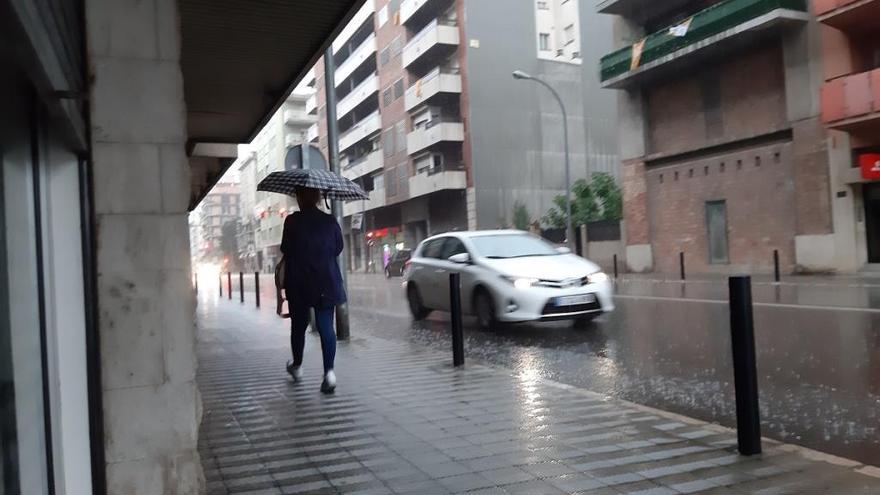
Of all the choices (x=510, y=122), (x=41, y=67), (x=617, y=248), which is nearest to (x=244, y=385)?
(x=41, y=67)

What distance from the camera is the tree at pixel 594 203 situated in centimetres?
3383

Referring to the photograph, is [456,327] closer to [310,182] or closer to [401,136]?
[310,182]


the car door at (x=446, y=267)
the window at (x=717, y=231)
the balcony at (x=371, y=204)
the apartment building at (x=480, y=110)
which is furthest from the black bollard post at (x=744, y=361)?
the balcony at (x=371, y=204)

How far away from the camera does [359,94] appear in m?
53.2

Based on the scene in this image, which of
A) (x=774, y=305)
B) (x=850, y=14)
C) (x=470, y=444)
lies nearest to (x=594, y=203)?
(x=850, y=14)

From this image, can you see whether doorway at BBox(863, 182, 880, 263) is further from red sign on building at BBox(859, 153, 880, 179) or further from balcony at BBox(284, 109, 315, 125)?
balcony at BBox(284, 109, 315, 125)

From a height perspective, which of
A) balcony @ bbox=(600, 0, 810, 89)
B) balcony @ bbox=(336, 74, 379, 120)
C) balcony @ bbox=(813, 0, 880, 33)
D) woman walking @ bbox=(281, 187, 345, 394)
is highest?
balcony @ bbox=(336, 74, 379, 120)

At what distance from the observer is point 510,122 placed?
42000mm

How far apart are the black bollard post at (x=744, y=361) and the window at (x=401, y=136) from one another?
4212cm

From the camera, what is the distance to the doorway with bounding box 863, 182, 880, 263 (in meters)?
20.1

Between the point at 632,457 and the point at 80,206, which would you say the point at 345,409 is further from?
the point at 80,206

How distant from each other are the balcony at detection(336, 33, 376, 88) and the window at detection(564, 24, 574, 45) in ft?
46.2

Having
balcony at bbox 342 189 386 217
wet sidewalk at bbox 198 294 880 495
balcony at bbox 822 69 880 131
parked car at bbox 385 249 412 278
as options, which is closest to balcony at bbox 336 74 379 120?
balcony at bbox 342 189 386 217

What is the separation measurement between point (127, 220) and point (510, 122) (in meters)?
39.9
